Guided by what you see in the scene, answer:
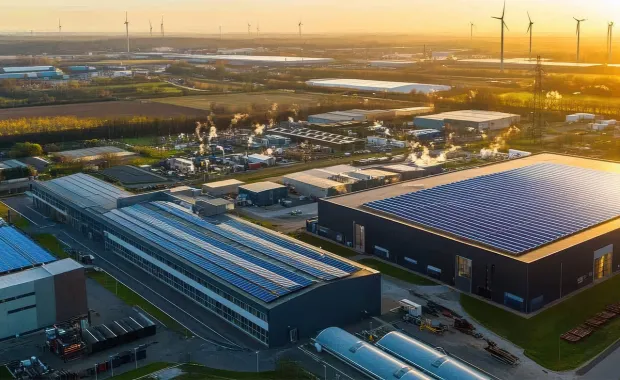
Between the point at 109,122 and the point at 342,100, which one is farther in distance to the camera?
the point at 342,100

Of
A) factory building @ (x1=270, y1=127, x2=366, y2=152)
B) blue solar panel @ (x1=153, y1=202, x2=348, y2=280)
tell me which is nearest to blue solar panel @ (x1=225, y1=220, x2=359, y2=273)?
blue solar panel @ (x1=153, y1=202, x2=348, y2=280)

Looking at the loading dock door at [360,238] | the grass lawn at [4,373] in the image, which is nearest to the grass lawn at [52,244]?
the grass lawn at [4,373]

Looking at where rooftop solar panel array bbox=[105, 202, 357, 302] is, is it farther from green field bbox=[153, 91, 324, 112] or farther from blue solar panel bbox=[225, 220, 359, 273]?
green field bbox=[153, 91, 324, 112]

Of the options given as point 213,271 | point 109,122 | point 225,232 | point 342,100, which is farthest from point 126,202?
point 342,100

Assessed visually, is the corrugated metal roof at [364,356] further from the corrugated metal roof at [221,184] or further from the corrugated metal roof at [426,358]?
the corrugated metal roof at [221,184]

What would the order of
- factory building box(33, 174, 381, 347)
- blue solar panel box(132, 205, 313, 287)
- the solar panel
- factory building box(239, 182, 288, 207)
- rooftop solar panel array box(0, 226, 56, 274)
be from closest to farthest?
factory building box(33, 174, 381, 347) → the solar panel → blue solar panel box(132, 205, 313, 287) → rooftop solar panel array box(0, 226, 56, 274) → factory building box(239, 182, 288, 207)

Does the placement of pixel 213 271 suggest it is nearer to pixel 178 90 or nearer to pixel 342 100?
pixel 342 100
